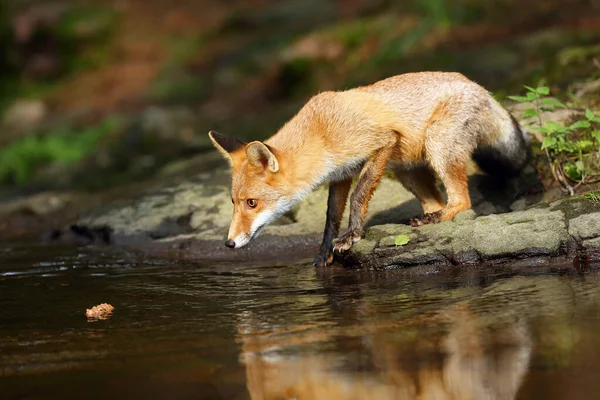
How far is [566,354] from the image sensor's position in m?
4.57

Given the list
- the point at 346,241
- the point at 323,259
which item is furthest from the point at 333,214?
the point at 346,241

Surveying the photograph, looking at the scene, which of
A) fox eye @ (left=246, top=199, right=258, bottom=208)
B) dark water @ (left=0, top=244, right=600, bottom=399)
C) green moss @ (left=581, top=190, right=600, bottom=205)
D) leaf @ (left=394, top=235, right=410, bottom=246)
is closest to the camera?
dark water @ (left=0, top=244, right=600, bottom=399)

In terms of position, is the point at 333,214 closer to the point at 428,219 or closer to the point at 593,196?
the point at 428,219

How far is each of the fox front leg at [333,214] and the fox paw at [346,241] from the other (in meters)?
0.34

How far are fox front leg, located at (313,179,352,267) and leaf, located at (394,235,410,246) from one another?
0.95 meters

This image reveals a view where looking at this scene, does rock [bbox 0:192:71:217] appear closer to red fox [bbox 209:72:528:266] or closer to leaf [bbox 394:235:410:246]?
red fox [bbox 209:72:528:266]

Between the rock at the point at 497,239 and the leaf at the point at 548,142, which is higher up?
the leaf at the point at 548,142

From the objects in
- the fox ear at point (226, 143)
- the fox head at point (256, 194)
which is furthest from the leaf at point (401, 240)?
the fox ear at point (226, 143)

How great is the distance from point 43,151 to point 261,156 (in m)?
11.2

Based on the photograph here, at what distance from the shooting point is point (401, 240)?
25.1 ft

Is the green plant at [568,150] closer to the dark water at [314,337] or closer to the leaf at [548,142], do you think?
the leaf at [548,142]

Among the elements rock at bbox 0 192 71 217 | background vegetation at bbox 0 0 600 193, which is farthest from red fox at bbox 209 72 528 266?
rock at bbox 0 192 71 217

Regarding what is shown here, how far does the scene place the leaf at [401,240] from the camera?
25.1ft

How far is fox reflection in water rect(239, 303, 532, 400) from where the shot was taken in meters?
4.28
